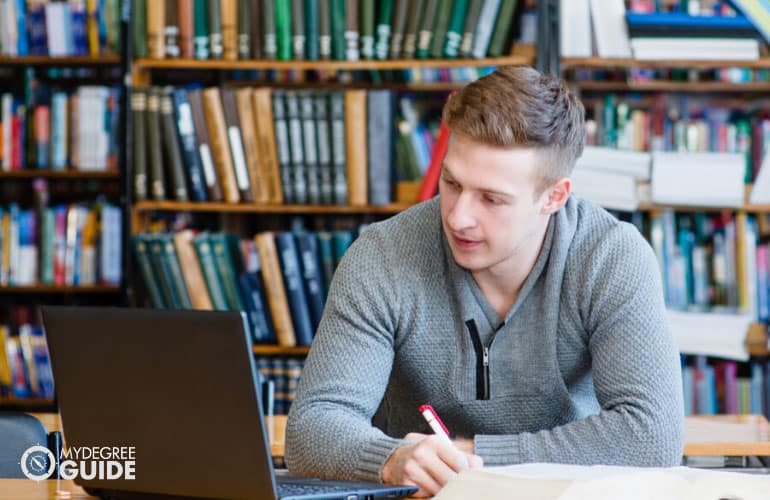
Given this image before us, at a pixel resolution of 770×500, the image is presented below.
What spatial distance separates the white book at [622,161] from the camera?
340 centimetres

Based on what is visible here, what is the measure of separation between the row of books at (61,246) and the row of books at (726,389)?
1.91m

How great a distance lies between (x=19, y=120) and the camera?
407cm

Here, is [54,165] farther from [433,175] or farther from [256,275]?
[433,175]

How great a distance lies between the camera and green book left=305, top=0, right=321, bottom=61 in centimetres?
356

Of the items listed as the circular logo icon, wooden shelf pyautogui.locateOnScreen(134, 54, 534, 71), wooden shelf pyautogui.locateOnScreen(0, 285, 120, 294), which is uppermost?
wooden shelf pyautogui.locateOnScreen(134, 54, 534, 71)

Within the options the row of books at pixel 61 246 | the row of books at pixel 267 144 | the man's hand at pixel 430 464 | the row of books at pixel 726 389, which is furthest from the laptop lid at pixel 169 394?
the row of books at pixel 61 246

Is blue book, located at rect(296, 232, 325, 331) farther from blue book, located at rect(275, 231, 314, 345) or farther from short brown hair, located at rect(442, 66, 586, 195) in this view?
short brown hair, located at rect(442, 66, 586, 195)

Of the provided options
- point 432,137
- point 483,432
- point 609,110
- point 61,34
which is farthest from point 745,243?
point 61,34

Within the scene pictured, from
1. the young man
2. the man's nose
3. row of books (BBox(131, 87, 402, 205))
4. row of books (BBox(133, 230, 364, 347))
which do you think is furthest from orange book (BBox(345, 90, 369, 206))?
the man's nose

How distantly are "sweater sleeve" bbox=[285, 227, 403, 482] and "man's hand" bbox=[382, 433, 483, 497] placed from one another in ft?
0.20

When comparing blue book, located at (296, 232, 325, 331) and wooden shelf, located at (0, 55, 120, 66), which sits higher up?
wooden shelf, located at (0, 55, 120, 66)

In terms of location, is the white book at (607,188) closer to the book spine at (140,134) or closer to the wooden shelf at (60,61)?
the book spine at (140,134)

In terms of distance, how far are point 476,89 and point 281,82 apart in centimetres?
242

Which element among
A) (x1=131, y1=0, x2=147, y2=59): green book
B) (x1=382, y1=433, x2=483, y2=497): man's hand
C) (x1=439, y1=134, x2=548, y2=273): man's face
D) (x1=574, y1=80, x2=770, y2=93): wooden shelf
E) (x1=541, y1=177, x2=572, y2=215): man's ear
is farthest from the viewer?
(x1=574, y1=80, x2=770, y2=93): wooden shelf
